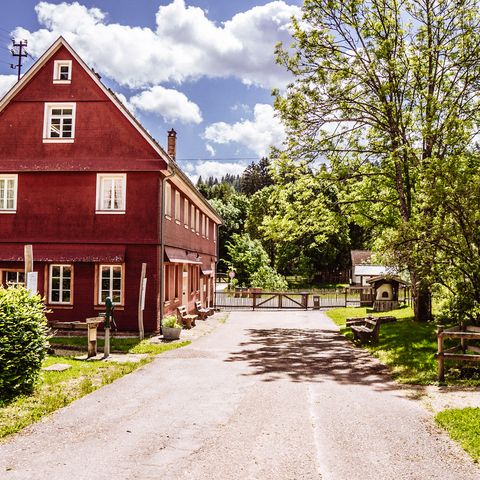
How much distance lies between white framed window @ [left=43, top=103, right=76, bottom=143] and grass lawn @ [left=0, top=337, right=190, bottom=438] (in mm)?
9608

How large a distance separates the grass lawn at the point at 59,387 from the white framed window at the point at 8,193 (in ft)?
28.1

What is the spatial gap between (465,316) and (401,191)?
6.72 m

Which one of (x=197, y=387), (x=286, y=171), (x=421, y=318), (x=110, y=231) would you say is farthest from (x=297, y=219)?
(x=197, y=387)

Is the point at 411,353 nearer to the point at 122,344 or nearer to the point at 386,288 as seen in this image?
the point at 122,344

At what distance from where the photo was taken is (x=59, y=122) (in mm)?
20359

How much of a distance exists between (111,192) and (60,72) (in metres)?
5.44

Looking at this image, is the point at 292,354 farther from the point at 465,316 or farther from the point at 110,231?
the point at 110,231

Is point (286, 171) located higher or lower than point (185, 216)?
higher

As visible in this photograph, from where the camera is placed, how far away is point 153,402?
30.7 ft

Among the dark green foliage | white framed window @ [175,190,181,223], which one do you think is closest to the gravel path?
the dark green foliage

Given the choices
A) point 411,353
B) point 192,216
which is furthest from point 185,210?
point 411,353

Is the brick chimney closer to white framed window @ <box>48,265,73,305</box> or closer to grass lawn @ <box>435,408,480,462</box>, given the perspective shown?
white framed window @ <box>48,265,73,305</box>

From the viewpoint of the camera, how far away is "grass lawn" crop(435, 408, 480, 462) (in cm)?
696

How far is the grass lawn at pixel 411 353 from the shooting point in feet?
38.6
